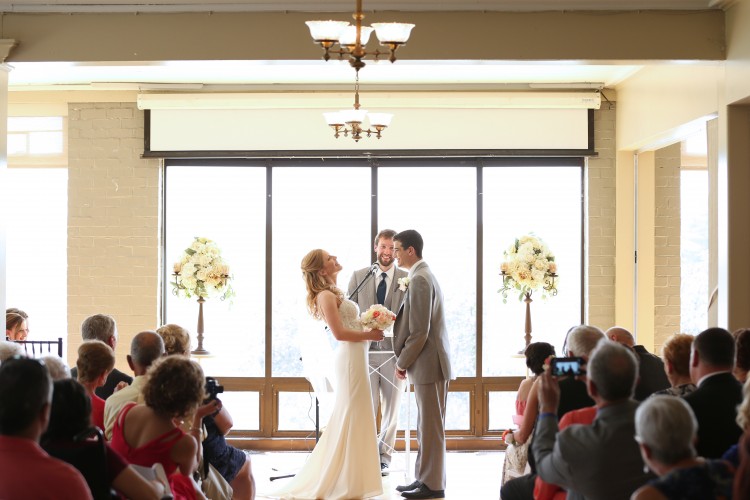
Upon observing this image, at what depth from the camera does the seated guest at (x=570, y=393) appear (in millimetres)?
4070

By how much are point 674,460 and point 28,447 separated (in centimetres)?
175

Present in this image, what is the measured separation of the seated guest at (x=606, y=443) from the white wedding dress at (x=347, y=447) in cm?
312

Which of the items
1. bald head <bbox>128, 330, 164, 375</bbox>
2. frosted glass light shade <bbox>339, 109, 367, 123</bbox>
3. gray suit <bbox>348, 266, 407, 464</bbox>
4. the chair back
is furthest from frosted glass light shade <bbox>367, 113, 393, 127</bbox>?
bald head <bbox>128, 330, 164, 375</bbox>

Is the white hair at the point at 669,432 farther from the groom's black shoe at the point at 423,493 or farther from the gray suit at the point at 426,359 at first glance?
the groom's black shoe at the point at 423,493

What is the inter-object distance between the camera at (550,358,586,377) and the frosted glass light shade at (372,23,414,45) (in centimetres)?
180

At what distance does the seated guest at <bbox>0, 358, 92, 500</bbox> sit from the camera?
2.58m

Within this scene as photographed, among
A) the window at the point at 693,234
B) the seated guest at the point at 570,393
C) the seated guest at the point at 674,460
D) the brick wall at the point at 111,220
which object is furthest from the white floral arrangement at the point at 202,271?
the seated guest at the point at 674,460

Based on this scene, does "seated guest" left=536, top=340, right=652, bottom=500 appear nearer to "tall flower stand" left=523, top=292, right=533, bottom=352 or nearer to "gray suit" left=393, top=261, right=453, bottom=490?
"gray suit" left=393, top=261, right=453, bottom=490

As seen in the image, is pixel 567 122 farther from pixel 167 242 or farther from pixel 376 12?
pixel 167 242

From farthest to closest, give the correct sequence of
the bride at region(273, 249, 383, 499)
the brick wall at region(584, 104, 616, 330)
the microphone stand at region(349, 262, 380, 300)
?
the brick wall at region(584, 104, 616, 330)
the microphone stand at region(349, 262, 380, 300)
the bride at region(273, 249, 383, 499)

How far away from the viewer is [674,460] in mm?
2572

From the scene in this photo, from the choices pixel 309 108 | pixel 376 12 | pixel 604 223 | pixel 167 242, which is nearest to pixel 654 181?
pixel 604 223

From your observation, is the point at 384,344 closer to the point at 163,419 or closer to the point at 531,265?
the point at 531,265

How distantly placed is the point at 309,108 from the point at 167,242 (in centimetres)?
179
